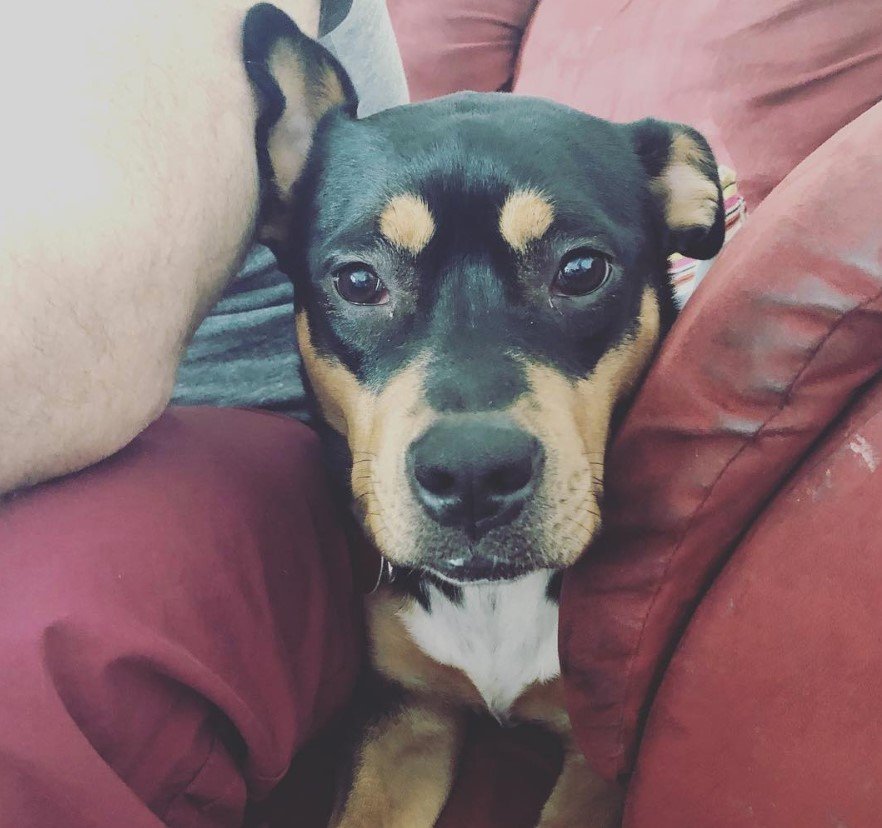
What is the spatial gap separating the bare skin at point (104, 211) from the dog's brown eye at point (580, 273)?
42cm

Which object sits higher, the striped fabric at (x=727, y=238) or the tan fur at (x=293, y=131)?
the tan fur at (x=293, y=131)

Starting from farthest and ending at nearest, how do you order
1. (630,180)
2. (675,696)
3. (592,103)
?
(592,103), (630,180), (675,696)

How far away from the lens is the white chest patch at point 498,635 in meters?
1.15

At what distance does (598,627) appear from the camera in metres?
0.86

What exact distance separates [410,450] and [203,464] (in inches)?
9.3

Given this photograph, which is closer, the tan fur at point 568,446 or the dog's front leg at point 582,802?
the tan fur at point 568,446

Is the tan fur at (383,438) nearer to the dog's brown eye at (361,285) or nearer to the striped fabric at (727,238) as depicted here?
the dog's brown eye at (361,285)

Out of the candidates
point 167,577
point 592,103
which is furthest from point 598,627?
point 592,103

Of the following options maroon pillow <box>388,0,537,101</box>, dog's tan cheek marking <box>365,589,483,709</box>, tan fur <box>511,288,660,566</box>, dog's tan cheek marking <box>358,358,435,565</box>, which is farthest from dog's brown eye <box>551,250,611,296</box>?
maroon pillow <box>388,0,537,101</box>

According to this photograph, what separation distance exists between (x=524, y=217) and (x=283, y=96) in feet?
1.21

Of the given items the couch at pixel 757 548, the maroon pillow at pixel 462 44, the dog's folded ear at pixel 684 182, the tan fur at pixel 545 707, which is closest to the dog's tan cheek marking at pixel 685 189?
the dog's folded ear at pixel 684 182

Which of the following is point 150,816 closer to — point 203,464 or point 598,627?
point 203,464

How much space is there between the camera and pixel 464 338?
0.95 meters

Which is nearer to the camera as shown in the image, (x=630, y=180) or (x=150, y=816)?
(x=150, y=816)
